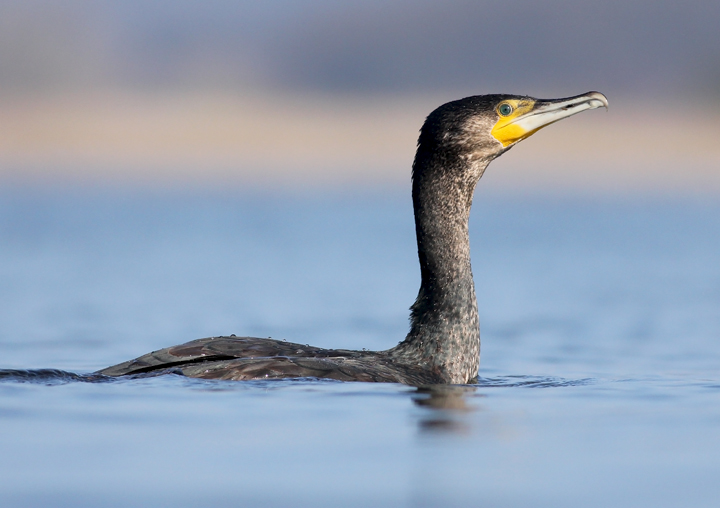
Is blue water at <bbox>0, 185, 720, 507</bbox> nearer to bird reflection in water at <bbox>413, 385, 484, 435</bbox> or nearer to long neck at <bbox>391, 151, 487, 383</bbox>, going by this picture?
bird reflection in water at <bbox>413, 385, 484, 435</bbox>

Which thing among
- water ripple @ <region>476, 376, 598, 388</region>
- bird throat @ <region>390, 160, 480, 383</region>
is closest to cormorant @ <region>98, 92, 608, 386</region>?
bird throat @ <region>390, 160, 480, 383</region>

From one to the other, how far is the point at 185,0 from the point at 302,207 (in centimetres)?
5544

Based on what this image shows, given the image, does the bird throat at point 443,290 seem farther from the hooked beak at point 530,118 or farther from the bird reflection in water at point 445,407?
the hooked beak at point 530,118

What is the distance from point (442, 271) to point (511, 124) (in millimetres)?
1123

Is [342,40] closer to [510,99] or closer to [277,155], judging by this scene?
[277,155]

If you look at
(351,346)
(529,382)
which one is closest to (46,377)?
(529,382)

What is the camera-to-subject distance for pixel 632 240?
20.8 m

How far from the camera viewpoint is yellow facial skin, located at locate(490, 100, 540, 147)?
356 inches

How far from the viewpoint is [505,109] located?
906 centimetres

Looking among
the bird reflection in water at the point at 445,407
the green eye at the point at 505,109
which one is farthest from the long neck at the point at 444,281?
the green eye at the point at 505,109

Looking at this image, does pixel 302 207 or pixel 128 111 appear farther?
pixel 128 111

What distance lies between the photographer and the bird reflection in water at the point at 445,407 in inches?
277

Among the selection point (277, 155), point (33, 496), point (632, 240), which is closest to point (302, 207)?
point (632, 240)

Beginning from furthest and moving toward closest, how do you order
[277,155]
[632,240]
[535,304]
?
1. [277,155]
2. [632,240]
3. [535,304]
